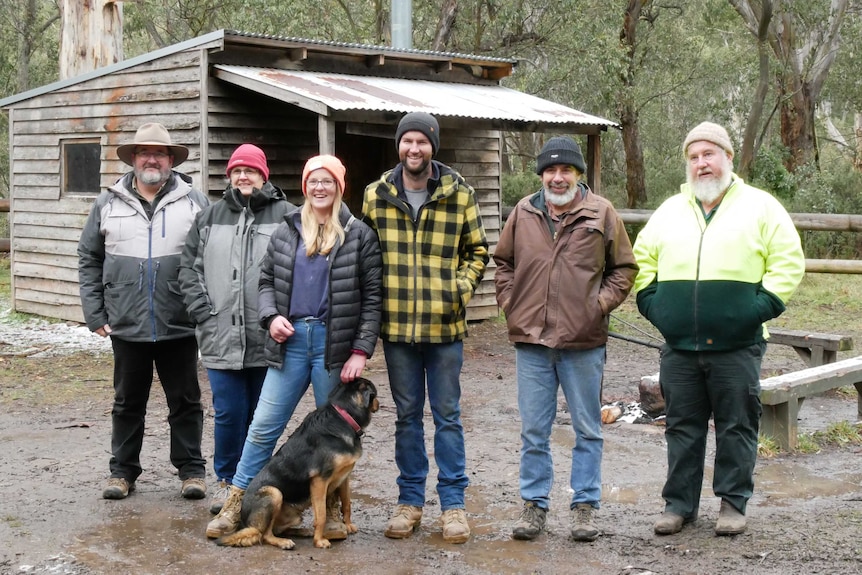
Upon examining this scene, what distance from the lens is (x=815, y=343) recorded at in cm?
930

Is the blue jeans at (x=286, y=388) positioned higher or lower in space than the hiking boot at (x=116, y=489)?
higher

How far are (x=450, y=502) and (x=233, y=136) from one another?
7002 millimetres

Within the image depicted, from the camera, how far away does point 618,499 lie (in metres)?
5.91

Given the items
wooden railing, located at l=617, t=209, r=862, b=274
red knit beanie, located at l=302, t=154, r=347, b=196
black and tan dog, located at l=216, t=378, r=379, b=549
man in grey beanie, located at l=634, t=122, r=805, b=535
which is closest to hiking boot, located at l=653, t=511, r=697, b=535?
man in grey beanie, located at l=634, t=122, r=805, b=535

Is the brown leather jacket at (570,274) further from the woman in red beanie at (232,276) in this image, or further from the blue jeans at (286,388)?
the woman in red beanie at (232,276)

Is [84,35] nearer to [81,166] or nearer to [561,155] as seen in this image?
[81,166]

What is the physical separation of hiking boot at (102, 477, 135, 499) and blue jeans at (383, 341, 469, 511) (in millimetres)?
1692

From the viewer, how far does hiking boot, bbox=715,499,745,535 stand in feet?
16.6

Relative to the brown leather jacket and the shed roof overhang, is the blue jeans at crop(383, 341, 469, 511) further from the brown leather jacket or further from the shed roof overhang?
the shed roof overhang

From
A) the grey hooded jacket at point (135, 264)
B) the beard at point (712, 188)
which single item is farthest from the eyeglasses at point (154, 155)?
the beard at point (712, 188)

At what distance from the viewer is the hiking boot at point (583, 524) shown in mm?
5016

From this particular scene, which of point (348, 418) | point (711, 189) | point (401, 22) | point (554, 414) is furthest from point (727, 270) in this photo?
point (401, 22)

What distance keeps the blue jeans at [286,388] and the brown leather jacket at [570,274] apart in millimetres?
953

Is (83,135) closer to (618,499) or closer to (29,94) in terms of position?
(29,94)
